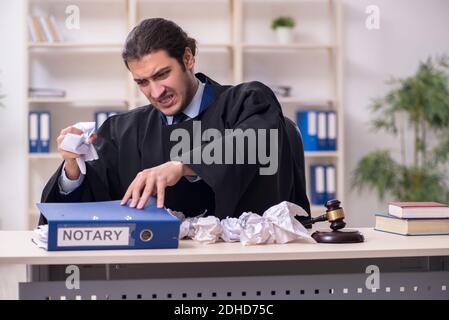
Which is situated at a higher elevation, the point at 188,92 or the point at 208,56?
the point at 208,56

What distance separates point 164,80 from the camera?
2580 millimetres

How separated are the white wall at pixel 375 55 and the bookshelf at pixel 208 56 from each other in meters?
0.20

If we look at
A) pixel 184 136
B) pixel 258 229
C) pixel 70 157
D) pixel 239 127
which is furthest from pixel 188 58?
pixel 258 229

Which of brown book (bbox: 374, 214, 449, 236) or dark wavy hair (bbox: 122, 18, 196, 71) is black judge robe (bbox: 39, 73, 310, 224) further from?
brown book (bbox: 374, 214, 449, 236)

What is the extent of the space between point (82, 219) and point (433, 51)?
189 inches

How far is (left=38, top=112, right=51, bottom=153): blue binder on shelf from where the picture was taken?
17.9ft

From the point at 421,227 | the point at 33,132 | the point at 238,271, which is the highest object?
the point at 33,132

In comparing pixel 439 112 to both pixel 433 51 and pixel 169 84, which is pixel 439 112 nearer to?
Result: pixel 433 51

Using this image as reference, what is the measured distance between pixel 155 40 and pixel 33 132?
3169 millimetres

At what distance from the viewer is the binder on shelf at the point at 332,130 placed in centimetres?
558

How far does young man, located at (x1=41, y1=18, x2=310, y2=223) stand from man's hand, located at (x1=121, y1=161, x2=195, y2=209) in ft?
0.57

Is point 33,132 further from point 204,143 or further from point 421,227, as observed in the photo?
point 421,227

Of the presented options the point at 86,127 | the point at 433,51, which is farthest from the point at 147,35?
the point at 433,51

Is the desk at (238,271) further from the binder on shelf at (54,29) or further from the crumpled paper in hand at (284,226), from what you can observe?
the binder on shelf at (54,29)
